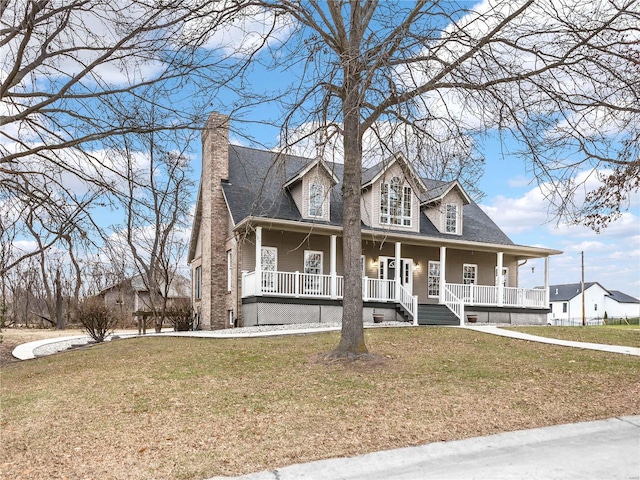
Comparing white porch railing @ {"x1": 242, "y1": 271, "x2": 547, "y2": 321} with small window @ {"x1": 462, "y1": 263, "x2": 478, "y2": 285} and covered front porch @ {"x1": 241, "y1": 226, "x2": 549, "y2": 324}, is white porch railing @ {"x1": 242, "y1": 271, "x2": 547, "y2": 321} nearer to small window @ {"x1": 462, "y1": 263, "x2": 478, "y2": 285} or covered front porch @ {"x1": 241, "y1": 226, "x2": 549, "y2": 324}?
covered front porch @ {"x1": 241, "y1": 226, "x2": 549, "y2": 324}

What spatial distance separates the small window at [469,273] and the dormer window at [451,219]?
1.99m

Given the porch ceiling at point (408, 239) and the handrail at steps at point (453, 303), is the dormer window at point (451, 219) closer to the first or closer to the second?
the porch ceiling at point (408, 239)

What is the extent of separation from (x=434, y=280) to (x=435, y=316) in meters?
3.68

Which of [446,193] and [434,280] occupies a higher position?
[446,193]

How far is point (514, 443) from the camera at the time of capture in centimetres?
571

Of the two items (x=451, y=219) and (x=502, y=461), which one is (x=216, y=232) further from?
(x=502, y=461)

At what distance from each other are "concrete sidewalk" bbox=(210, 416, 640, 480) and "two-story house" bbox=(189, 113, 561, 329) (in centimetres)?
Result: 1201

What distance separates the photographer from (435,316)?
1997 centimetres

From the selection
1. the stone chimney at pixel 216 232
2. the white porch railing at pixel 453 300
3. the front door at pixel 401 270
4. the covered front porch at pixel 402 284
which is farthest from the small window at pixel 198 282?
the white porch railing at pixel 453 300

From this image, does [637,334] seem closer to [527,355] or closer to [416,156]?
[527,355]

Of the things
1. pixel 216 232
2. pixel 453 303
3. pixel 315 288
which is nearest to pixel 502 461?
pixel 315 288

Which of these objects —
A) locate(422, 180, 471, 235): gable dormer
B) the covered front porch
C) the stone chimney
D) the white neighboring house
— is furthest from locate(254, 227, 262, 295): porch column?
the white neighboring house

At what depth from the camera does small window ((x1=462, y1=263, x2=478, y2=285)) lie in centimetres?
2425

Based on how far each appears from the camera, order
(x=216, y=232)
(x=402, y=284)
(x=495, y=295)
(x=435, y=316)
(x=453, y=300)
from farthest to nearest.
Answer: (x=495, y=295)
(x=402, y=284)
(x=453, y=300)
(x=216, y=232)
(x=435, y=316)
